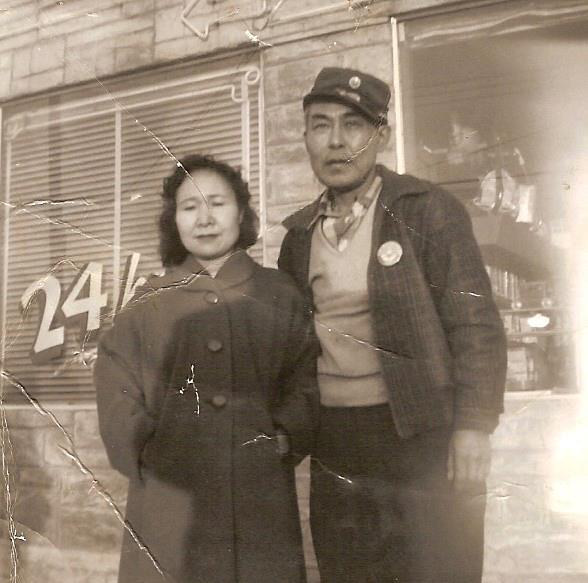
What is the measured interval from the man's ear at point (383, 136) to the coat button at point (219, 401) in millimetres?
285

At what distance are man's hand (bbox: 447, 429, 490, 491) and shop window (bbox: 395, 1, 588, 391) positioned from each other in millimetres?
56

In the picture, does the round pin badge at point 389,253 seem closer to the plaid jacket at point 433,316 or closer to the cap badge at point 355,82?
the plaid jacket at point 433,316

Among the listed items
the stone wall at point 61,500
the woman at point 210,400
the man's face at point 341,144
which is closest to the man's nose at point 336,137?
the man's face at point 341,144

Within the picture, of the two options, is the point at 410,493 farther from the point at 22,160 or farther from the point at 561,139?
the point at 22,160

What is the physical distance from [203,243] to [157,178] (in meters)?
0.09

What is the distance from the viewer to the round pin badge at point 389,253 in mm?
660

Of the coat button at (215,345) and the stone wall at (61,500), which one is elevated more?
the coat button at (215,345)

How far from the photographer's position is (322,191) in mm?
686

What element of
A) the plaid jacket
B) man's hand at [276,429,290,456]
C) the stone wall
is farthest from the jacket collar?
the stone wall

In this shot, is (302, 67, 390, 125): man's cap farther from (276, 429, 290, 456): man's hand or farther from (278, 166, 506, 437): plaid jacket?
(276, 429, 290, 456): man's hand

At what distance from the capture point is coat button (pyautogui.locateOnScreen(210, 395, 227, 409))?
2.27 feet

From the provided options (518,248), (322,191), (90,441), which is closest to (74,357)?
(90,441)

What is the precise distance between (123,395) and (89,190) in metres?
0.23

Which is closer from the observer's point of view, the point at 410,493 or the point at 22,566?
the point at 410,493
